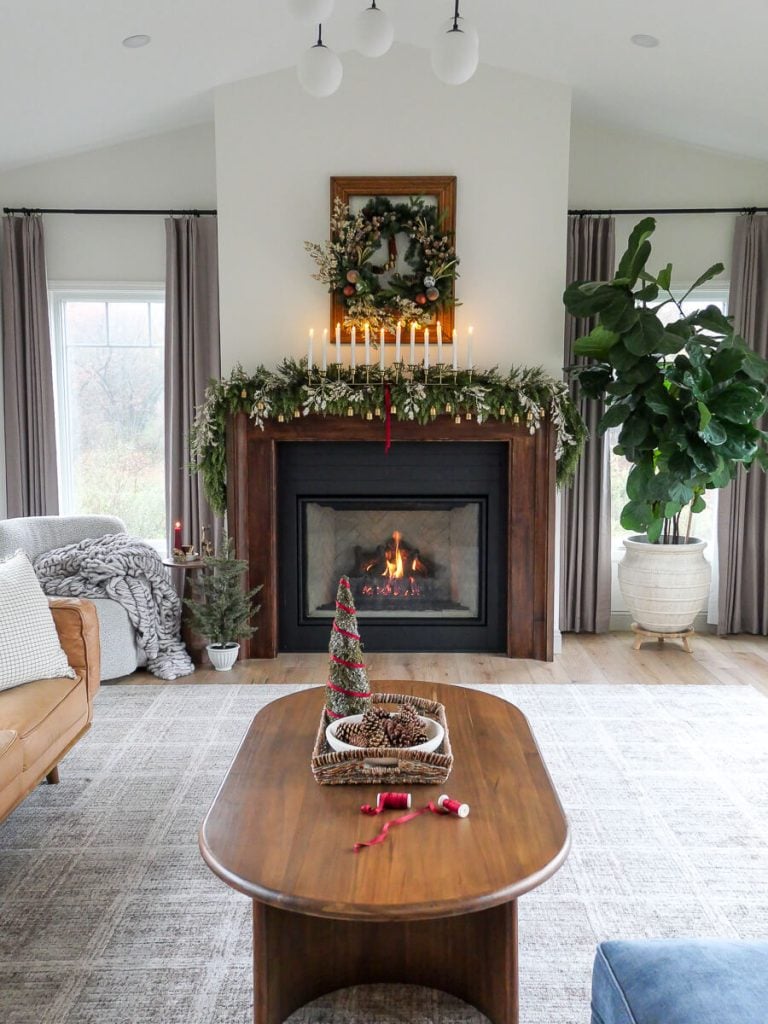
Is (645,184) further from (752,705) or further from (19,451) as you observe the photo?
(19,451)

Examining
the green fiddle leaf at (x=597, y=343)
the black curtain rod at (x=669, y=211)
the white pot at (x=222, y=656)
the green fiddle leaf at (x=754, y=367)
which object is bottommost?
the white pot at (x=222, y=656)

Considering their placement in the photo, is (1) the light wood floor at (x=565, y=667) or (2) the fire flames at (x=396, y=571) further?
(2) the fire flames at (x=396, y=571)

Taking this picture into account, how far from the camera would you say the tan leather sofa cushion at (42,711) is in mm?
2641

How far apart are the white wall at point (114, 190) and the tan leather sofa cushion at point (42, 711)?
123 inches

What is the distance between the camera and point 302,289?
4770 millimetres

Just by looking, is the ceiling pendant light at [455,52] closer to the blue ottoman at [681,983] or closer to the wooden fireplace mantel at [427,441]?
the blue ottoman at [681,983]

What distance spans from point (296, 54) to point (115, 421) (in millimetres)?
2340

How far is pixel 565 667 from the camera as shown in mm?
4730

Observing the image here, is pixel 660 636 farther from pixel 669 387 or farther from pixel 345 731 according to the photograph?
pixel 345 731

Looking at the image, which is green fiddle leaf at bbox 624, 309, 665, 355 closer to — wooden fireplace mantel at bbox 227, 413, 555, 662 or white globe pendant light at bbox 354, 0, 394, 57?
wooden fireplace mantel at bbox 227, 413, 555, 662

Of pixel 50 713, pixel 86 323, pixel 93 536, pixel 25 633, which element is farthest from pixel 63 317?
pixel 50 713

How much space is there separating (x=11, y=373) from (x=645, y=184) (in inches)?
151

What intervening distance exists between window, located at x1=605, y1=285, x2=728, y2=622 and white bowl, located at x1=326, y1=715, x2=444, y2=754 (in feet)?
10.8

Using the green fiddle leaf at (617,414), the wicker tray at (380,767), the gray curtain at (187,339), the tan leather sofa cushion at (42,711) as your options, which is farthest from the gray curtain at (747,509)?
the tan leather sofa cushion at (42,711)
